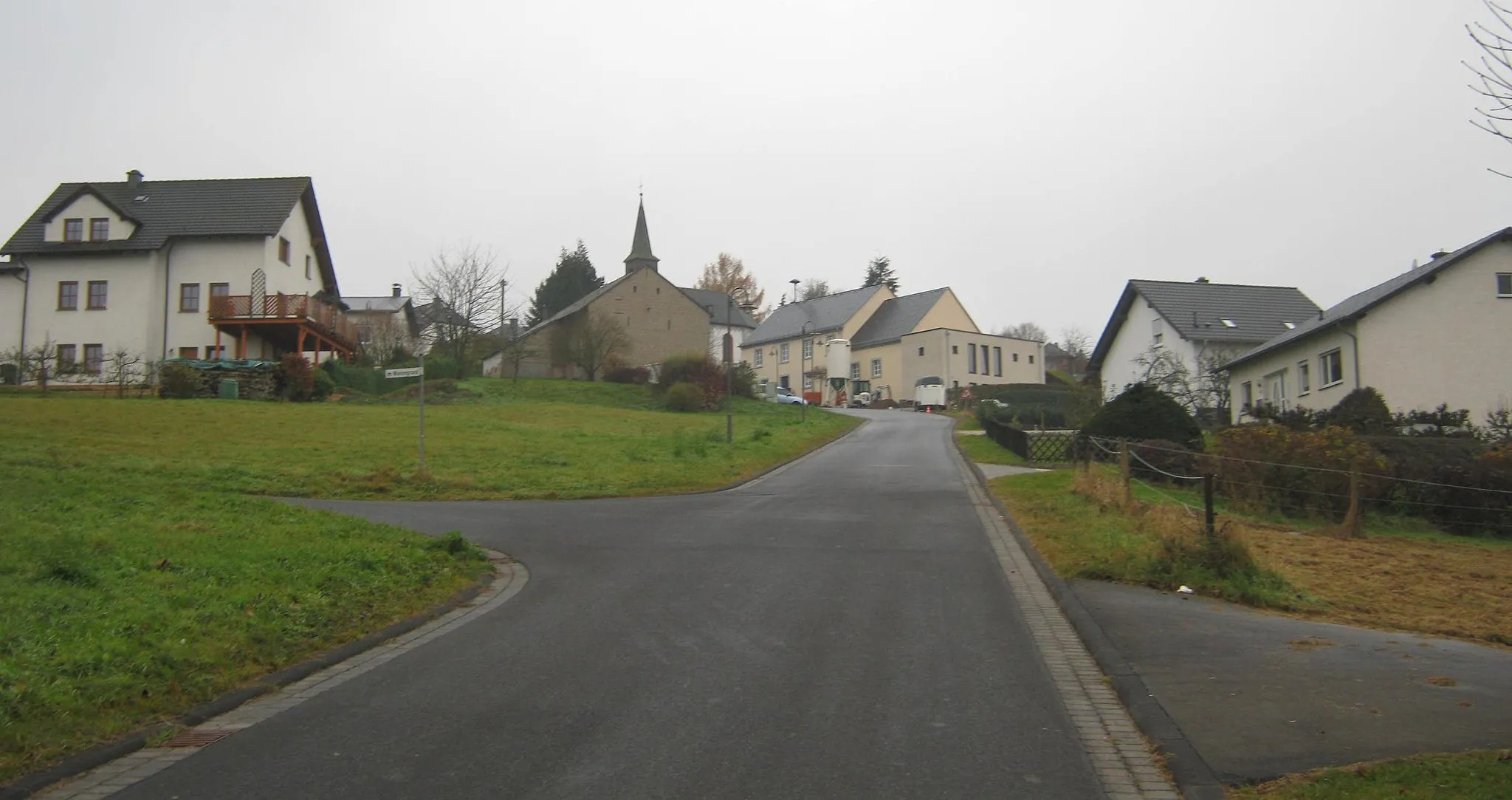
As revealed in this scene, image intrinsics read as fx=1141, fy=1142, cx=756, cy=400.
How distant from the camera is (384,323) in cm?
6203

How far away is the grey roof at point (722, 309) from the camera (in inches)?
3914

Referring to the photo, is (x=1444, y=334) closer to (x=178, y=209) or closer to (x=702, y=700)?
(x=702, y=700)

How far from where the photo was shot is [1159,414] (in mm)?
26625

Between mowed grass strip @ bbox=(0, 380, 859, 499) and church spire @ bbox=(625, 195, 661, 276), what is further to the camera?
church spire @ bbox=(625, 195, 661, 276)

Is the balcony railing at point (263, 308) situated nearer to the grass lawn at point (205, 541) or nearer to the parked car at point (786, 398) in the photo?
the grass lawn at point (205, 541)

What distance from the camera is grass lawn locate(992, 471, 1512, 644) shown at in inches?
415

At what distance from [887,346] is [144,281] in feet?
161

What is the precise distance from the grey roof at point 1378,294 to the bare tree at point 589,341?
34.8 m

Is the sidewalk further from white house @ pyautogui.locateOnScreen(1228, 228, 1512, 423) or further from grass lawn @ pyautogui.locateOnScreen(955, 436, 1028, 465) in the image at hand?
white house @ pyautogui.locateOnScreen(1228, 228, 1512, 423)

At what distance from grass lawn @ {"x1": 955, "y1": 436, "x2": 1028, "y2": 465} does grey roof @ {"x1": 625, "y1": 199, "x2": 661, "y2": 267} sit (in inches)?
1988

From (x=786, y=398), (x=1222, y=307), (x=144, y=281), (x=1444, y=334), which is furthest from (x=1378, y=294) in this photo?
(x=144, y=281)

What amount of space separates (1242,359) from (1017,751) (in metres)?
37.4

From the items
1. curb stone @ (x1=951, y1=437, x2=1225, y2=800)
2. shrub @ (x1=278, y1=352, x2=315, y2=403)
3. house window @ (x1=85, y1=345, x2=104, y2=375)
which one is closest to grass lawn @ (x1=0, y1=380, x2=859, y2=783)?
curb stone @ (x1=951, y1=437, x2=1225, y2=800)

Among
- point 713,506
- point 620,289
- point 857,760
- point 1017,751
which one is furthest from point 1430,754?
point 620,289
